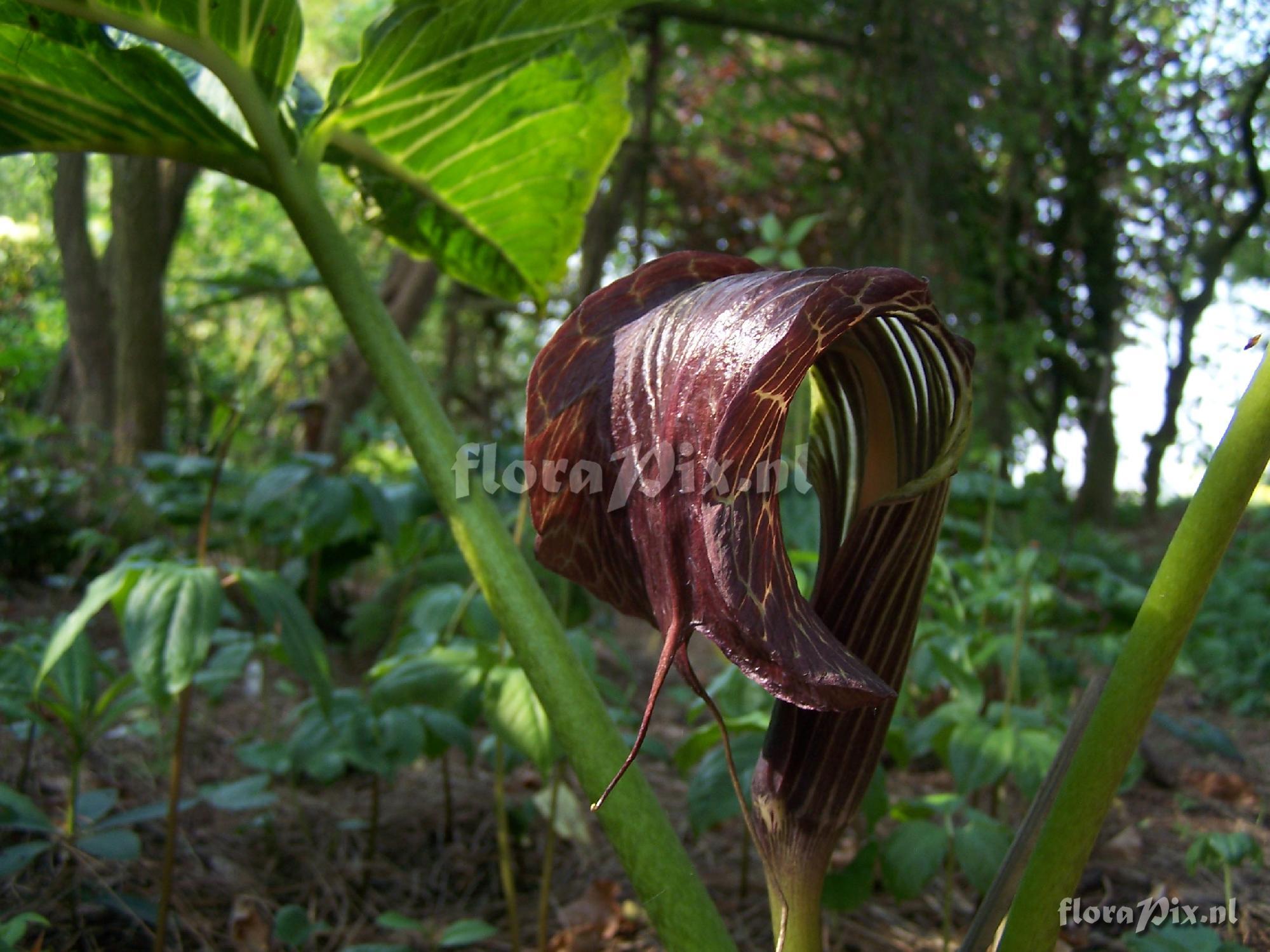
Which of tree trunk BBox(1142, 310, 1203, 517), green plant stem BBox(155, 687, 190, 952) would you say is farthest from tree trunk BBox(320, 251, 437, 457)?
tree trunk BBox(1142, 310, 1203, 517)

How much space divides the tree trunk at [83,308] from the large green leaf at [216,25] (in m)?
4.66

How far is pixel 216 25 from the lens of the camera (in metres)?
1.00

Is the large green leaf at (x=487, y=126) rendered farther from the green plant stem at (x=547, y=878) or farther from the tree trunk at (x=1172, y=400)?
the tree trunk at (x=1172, y=400)

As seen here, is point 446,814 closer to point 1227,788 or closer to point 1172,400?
point 1227,788

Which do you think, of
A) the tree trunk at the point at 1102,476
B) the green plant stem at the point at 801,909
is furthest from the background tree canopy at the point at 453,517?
the tree trunk at the point at 1102,476

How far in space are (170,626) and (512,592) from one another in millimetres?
613

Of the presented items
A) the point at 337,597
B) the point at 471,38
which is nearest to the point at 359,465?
the point at 337,597

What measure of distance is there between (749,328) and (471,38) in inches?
29.5

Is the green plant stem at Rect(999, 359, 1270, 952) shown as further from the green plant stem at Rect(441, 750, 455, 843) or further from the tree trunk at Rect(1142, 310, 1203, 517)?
the tree trunk at Rect(1142, 310, 1203, 517)

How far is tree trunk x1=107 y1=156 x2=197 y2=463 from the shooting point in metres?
4.61

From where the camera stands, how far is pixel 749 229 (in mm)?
6594

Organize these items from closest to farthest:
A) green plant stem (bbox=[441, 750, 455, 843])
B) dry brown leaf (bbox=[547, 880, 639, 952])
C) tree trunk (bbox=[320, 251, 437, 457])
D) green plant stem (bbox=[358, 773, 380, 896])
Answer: dry brown leaf (bbox=[547, 880, 639, 952]) < green plant stem (bbox=[358, 773, 380, 896]) < green plant stem (bbox=[441, 750, 455, 843]) < tree trunk (bbox=[320, 251, 437, 457])

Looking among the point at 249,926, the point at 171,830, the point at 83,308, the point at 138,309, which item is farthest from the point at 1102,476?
the point at 171,830

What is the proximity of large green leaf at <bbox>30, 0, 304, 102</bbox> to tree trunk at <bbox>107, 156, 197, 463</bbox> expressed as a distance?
404cm
